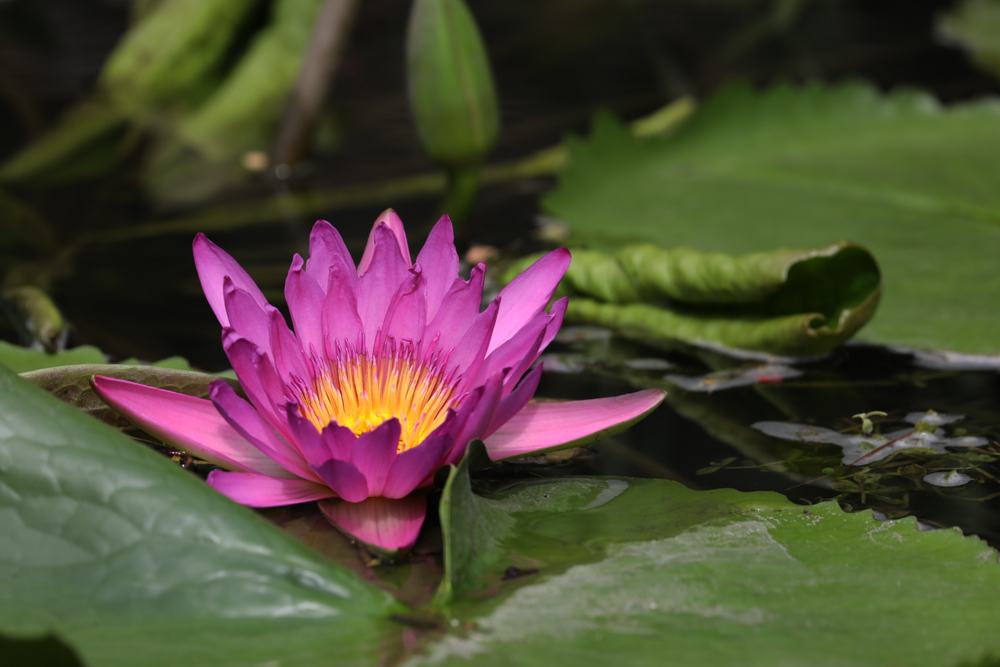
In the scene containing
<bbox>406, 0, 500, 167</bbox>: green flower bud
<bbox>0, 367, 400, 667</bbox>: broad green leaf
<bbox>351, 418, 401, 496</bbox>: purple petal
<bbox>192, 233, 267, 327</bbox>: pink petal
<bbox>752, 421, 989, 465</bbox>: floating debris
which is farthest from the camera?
<bbox>406, 0, 500, 167</bbox>: green flower bud

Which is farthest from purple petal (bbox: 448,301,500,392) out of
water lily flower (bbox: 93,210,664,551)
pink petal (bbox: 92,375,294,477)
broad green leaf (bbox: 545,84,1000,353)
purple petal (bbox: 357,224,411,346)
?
broad green leaf (bbox: 545,84,1000,353)

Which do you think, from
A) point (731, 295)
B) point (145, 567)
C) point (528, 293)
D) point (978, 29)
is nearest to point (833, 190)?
point (731, 295)

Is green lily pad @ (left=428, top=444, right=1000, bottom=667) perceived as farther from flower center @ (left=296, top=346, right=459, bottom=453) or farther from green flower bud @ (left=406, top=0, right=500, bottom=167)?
green flower bud @ (left=406, top=0, right=500, bottom=167)

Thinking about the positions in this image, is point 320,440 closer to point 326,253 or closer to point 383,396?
point 383,396

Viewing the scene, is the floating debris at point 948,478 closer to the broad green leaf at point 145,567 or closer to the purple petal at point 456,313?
the purple petal at point 456,313

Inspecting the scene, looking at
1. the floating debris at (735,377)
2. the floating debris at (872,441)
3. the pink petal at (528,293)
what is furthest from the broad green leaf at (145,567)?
the floating debris at (735,377)

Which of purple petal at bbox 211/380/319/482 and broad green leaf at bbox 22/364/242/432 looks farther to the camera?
broad green leaf at bbox 22/364/242/432
